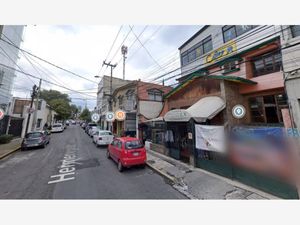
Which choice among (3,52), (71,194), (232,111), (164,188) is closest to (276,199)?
(164,188)

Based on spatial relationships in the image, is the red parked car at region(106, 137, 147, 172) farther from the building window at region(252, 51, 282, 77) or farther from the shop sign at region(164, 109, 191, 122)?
the building window at region(252, 51, 282, 77)

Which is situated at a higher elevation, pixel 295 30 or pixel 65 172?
pixel 295 30

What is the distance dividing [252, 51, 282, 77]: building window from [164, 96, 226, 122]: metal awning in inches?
160

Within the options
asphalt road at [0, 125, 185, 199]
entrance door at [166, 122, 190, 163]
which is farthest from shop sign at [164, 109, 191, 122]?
asphalt road at [0, 125, 185, 199]

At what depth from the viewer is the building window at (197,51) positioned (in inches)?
521

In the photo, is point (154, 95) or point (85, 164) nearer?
point (85, 164)

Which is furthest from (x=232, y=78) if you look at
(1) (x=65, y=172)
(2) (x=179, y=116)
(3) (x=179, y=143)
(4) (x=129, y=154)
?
(1) (x=65, y=172)

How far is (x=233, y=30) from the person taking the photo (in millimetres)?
11141

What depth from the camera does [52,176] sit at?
22.0 feet

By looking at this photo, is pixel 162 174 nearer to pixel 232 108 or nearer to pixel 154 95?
pixel 232 108

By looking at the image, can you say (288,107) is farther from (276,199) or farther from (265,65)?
(276,199)

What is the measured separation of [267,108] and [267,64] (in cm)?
289

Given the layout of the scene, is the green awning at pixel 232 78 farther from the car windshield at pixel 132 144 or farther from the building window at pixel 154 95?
the building window at pixel 154 95

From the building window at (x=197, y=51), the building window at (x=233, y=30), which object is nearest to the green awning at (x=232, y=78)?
the building window at (x=233, y=30)
